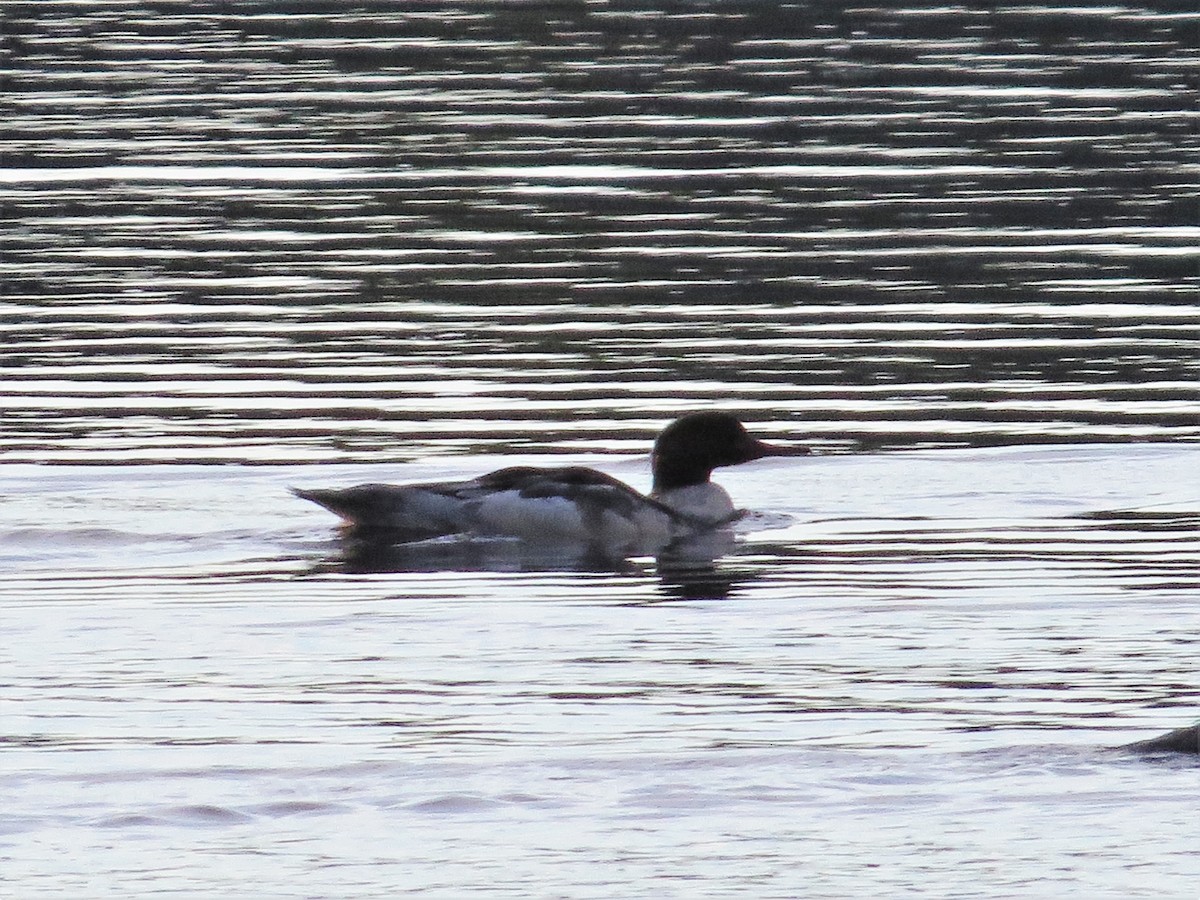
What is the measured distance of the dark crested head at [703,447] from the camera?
1630 centimetres

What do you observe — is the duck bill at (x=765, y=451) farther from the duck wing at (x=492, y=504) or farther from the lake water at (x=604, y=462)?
the duck wing at (x=492, y=504)

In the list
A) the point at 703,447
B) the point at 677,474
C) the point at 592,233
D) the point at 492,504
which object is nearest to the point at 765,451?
the point at 703,447

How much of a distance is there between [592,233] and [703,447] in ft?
27.1

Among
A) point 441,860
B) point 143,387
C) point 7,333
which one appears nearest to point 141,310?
point 7,333

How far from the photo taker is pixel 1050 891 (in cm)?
885

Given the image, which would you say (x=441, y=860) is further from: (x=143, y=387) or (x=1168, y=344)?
(x=1168, y=344)

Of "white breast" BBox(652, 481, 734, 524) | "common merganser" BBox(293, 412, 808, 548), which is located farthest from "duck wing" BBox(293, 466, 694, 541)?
"white breast" BBox(652, 481, 734, 524)

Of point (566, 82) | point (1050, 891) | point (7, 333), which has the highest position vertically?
point (566, 82)

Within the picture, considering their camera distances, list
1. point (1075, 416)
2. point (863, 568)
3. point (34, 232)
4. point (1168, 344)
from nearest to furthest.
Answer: point (863, 568) < point (1075, 416) < point (1168, 344) < point (34, 232)

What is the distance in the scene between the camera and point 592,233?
80.2 feet

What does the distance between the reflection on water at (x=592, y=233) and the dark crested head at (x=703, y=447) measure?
0.84 meters

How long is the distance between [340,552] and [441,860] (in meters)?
5.88

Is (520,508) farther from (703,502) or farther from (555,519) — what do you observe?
(703,502)

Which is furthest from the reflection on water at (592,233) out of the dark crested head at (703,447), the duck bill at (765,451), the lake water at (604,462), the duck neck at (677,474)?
the duck neck at (677,474)
